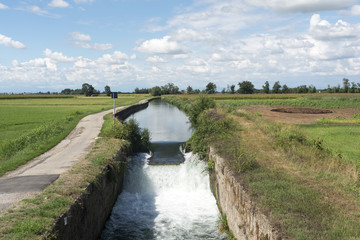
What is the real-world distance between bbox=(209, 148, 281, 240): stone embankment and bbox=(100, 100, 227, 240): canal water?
3.37 ft

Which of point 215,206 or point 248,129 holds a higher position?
point 248,129

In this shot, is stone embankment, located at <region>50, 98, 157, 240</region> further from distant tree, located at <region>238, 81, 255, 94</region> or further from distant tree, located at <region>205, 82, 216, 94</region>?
distant tree, located at <region>205, 82, 216, 94</region>

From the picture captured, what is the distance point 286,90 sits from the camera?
107 m

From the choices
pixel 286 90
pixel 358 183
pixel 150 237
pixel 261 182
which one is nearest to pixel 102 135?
pixel 150 237

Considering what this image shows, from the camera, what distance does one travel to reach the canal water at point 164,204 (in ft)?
34.8

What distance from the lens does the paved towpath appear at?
8.68 meters

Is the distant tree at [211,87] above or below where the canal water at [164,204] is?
above

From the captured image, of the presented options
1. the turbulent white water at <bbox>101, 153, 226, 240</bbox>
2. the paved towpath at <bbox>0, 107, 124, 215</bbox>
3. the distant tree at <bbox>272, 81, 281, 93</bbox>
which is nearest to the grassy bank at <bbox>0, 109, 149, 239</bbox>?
the paved towpath at <bbox>0, 107, 124, 215</bbox>

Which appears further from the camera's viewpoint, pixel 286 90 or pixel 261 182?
pixel 286 90

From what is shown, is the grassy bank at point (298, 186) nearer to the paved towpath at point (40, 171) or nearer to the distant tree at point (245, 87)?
the paved towpath at point (40, 171)

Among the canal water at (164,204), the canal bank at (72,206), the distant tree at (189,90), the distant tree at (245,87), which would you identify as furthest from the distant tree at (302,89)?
the canal bank at (72,206)

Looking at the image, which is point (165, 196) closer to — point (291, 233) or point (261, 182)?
point (261, 182)

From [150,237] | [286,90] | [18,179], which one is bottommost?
[150,237]

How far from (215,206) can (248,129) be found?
21.6 ft
